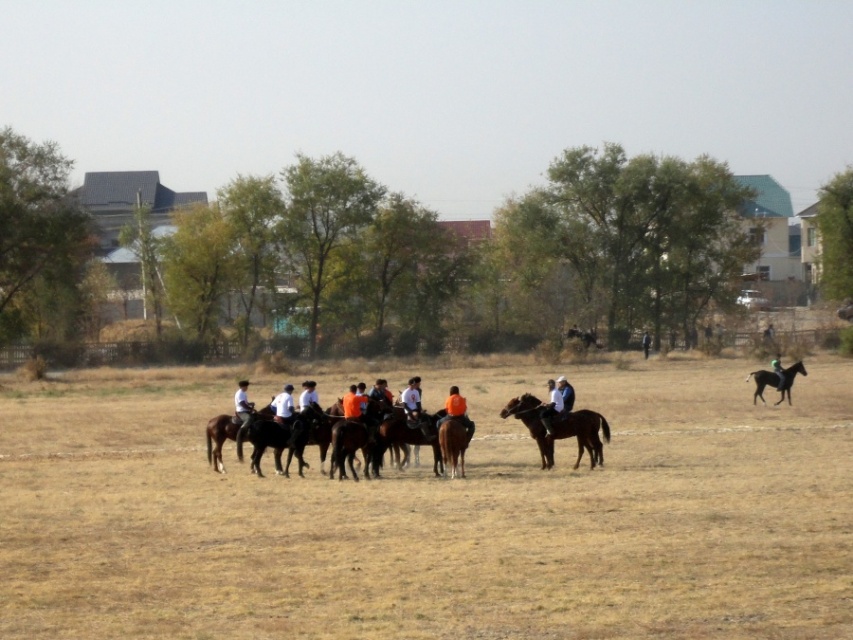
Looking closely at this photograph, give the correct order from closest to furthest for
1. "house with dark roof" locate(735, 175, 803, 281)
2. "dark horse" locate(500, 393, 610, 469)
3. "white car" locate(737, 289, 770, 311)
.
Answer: "dark horse" locate(500, 393, 610, 469), "white car" locate(737, 289, 770, 311), "house with dark roof" locate(735, 175, 803, 281)

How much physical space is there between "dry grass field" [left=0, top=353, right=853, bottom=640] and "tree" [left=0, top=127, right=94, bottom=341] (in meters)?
27.2

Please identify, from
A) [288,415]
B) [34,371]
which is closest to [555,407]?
[288,415]

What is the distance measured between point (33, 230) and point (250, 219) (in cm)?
1451

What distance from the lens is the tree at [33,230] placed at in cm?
5575

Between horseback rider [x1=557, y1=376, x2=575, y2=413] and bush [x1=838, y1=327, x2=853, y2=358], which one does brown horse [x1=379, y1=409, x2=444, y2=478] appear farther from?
bush [x1=838, y1=327, x2=853, y2=358]

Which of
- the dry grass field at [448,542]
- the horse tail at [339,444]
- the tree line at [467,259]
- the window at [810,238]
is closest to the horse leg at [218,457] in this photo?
the dry grass field at [448,542]

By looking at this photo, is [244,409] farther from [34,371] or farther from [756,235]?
[756,235]

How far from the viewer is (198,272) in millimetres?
66688

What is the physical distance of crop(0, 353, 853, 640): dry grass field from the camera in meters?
11.6

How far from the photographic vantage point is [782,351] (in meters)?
58.9

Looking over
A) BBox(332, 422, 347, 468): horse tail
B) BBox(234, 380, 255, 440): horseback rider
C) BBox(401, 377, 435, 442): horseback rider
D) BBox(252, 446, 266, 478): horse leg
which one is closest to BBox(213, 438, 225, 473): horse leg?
BBox(234, 380, 255, 440): horseback rider

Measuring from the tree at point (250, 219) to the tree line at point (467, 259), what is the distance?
0.26ft

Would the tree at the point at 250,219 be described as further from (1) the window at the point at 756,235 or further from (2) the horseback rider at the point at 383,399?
(2) the horseback rider at the point at 383,399

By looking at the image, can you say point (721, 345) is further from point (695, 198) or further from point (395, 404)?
point (395, 404)
